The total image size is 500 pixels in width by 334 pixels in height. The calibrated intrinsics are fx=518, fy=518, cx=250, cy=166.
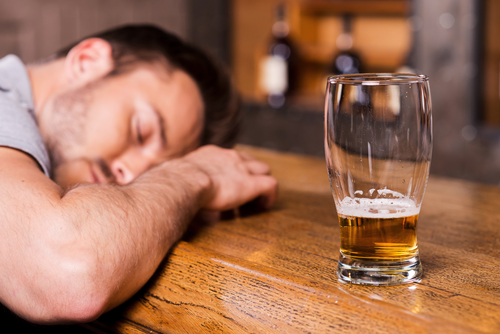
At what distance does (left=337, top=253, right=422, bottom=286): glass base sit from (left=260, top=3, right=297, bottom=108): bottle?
6.20ft

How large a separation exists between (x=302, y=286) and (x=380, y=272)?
0.26ft

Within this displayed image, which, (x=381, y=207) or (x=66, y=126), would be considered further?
(x=66, y=126)

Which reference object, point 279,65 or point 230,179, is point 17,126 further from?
point 279,65

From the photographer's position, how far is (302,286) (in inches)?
20.1

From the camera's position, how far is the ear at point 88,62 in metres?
1.04

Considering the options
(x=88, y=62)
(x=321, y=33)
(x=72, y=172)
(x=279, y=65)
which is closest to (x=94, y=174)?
(x=72, y=172)

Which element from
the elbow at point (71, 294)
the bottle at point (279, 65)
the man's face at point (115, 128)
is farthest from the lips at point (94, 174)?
the bottle at point (279, 65)

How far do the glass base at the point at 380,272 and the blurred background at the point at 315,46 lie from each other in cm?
144

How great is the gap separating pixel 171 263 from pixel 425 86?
0.36 metres

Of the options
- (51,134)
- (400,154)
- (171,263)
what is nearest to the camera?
(400,154)

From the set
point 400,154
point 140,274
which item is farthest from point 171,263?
point 400,154

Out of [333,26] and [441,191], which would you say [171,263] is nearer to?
[441,191]

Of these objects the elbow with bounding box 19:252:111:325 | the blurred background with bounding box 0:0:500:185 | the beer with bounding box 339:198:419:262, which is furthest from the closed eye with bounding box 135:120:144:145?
the blurred background with bounding box 0:0:500:185

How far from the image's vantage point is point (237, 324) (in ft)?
1.78
